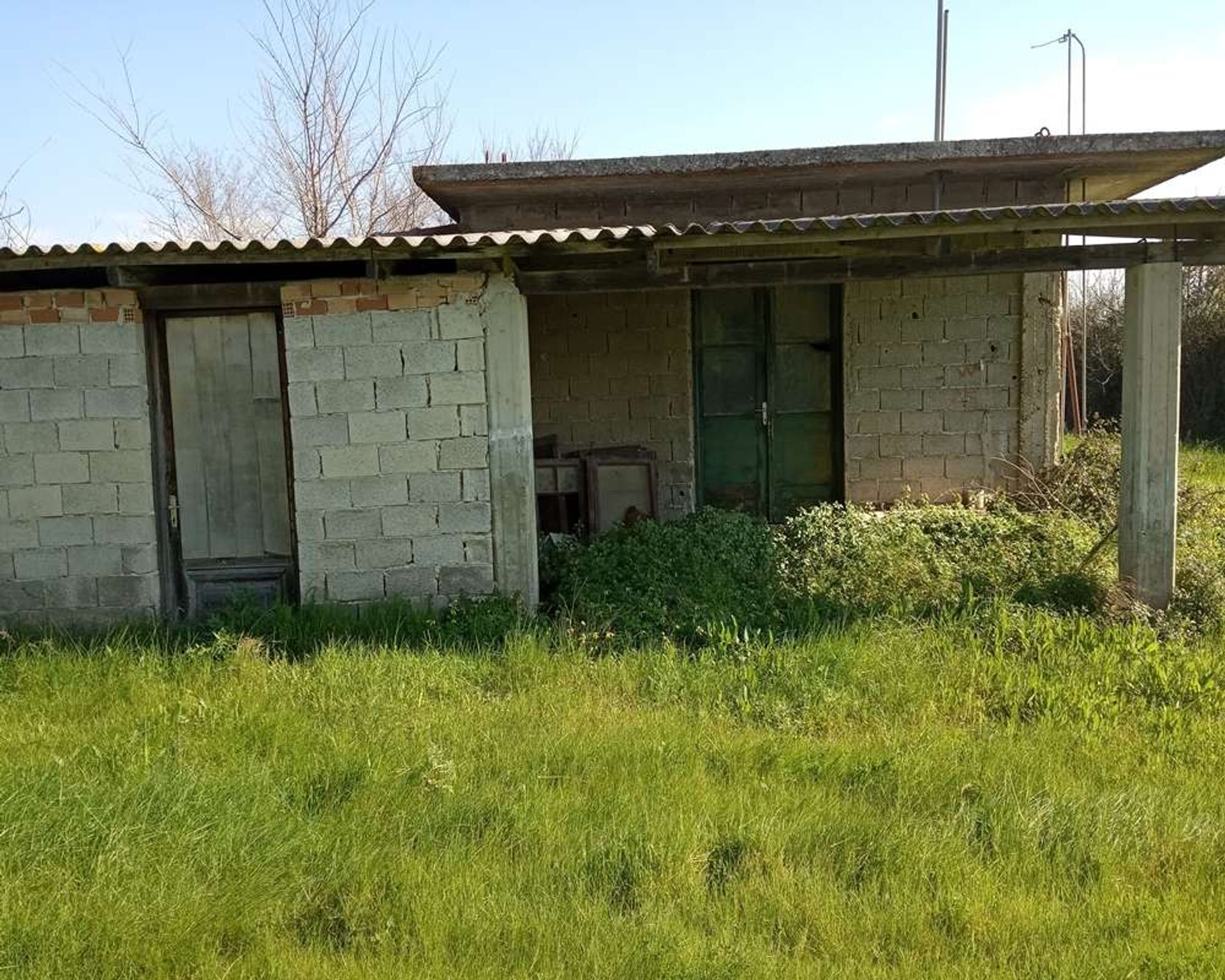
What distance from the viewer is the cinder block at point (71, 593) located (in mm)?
6352

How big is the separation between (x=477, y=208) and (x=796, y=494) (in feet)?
13.1

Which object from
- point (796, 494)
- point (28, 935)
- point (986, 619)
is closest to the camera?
point (28, 935)

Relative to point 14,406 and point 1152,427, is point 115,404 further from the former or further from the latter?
point 1152,427

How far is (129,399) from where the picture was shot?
6270 millimetres

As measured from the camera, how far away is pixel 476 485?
6395mm

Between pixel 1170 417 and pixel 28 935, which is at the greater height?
pixel 1170 417

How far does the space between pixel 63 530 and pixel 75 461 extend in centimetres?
45

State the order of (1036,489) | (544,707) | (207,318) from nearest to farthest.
Answer: (544,707) → (207,318) → (1036,489)

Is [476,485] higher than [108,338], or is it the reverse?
[108,338]

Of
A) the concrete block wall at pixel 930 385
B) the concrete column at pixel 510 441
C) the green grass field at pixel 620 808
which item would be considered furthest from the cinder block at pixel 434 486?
the concrete block wall at pixel 930 385

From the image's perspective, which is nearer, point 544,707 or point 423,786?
point 423,786

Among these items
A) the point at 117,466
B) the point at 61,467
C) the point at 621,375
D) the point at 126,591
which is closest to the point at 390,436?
the point at 117,466

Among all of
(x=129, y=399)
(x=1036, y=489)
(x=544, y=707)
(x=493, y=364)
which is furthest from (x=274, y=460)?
(x=1036, y=489)

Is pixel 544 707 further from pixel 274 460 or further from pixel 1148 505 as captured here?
pixel 1148 505
